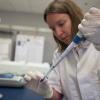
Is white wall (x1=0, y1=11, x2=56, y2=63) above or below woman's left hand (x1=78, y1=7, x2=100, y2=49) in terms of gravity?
above

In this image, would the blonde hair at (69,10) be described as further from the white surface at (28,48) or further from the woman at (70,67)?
the white surface at (28,48)

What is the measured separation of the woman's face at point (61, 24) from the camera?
123 centimetres

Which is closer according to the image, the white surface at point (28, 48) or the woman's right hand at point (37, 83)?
the woman's right hand at point (37, 83)

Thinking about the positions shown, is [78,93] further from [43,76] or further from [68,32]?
[68,32]

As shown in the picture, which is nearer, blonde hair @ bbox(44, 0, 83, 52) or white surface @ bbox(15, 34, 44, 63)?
blonde hair @ bbox(44, 0, 83, 52)

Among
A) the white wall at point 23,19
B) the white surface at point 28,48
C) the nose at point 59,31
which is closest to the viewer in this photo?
the nose at point 59,31

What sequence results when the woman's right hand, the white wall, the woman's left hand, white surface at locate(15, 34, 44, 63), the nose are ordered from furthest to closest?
the white wall, white surface at locate(15, 34, 44, 63), the nose, the woman's right hand, the woman's left hand

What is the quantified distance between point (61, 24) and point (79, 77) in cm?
34

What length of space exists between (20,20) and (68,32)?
478 centimetres

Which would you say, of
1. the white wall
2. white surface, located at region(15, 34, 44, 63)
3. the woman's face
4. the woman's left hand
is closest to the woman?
the woman's face

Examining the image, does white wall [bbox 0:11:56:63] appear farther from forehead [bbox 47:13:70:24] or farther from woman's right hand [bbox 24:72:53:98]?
woman's right hand [bbox 24:72:53:98]

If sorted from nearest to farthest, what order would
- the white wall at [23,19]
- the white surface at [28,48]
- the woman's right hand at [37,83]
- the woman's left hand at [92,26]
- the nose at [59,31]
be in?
the woman's left hand at [92,26], the woman's right hand at [37,83], the nose at [59,31], the white surface at [28,48], the white wall at [23,19]

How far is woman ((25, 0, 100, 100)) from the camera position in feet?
3.73

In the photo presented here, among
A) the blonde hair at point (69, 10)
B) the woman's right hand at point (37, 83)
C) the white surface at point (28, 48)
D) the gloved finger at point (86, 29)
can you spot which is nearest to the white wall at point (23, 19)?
the white surface at point (28, 48)
